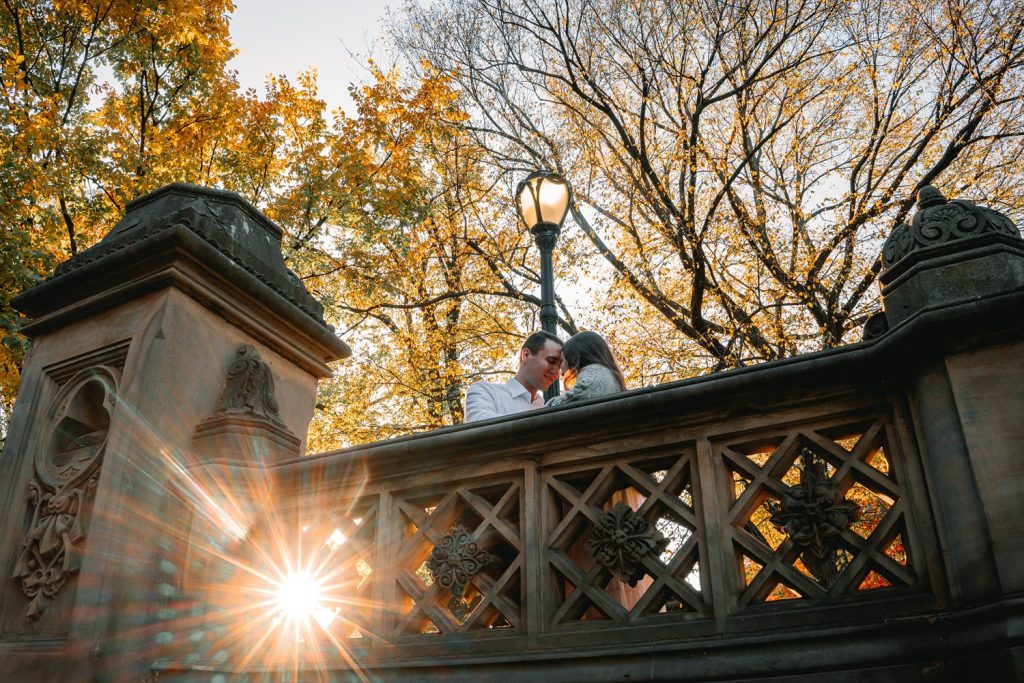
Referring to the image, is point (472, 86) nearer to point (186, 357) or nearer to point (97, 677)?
point (186, 357)

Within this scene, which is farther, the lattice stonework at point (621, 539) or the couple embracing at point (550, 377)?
the couple embracing at point (550, 377)

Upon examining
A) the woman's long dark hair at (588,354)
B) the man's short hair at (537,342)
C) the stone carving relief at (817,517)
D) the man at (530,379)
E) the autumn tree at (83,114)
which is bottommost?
the stone carving relief at (817,517)

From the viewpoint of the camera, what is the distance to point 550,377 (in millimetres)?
5285

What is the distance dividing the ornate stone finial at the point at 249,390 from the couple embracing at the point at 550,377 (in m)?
1.14

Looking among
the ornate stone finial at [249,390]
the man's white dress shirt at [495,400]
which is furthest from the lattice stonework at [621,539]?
the ornate stone finial at [249,390]

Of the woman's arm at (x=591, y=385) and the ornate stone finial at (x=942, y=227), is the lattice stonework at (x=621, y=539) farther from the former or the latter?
the ornate stone finial at (x=942, y=227)

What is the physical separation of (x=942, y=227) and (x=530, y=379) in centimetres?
308

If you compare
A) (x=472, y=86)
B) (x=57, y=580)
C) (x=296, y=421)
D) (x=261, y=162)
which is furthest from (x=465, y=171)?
(x=57, y=580)

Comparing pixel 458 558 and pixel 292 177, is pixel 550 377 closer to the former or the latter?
pixel 458 558

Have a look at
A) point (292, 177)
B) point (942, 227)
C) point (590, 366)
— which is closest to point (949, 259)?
point (942, 227)

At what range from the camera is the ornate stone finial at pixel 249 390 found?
3910mm

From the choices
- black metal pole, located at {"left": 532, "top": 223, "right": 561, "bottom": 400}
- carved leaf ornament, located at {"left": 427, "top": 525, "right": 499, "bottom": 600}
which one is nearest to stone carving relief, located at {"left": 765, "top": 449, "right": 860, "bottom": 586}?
carved leaf ornament, located at {"left": 427, "top": 525, "right": 499, "bottom": 600}

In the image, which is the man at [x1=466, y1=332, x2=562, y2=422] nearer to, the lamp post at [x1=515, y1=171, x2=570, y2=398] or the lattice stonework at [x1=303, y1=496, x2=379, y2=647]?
the lattice stonework at [x1=303, y1=496, x2=379, y2=647]

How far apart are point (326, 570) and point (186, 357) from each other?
1.34 m
